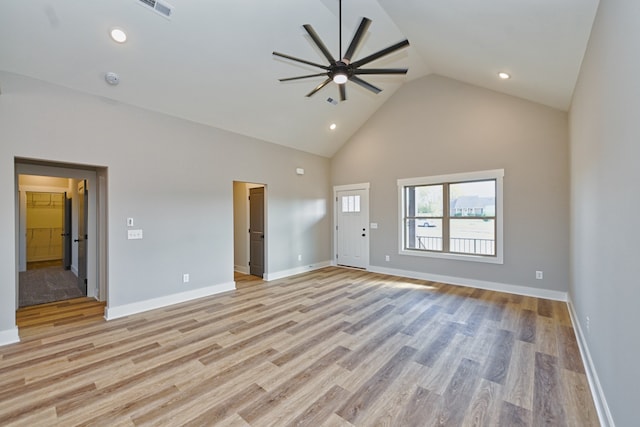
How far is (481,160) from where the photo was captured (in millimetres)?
5090

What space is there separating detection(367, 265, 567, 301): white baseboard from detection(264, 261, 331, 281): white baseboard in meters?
1.43

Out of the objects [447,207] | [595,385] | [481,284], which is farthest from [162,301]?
[481,284]

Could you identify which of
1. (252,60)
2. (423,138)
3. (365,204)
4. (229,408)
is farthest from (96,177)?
(423,138)

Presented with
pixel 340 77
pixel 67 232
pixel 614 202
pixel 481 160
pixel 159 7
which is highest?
pixel 159 7

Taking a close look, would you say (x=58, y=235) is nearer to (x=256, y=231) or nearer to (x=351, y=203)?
(x=256, y=231)

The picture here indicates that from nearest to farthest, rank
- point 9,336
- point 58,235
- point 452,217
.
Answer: point 9,336, point 452,217, point 58,235

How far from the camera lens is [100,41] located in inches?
122

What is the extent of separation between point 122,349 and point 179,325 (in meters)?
0.70

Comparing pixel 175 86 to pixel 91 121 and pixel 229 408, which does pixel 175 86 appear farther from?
pixel 229 408

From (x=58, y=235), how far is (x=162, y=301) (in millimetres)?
7624

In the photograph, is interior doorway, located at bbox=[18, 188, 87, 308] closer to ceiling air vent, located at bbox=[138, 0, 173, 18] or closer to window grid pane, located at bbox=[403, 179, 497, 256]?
ceiling air vent, located at bbox=[138, 0, 173, 18]

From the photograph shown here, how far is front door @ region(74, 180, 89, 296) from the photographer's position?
16.1 ft

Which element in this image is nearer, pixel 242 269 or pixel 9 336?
pixel 9 336

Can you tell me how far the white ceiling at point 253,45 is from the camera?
2.73 meters
